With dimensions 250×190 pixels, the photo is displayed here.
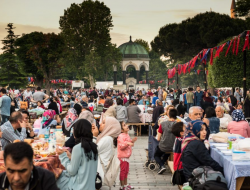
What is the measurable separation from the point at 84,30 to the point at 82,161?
57.0 m

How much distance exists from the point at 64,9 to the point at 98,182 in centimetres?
5898

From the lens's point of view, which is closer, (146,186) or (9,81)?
(146,186)

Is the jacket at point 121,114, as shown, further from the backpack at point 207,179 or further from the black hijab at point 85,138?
the black hijab at point 85,138

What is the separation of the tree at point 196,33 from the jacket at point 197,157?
40276 mm

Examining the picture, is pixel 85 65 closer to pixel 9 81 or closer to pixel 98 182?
pixel 9 81

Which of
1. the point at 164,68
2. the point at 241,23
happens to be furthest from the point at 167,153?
the point at 164,68

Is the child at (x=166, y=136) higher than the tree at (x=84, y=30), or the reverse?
the tree at (x=84, y=30)

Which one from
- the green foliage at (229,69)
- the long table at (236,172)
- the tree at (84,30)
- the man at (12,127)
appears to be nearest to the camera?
the long table at (236,172)

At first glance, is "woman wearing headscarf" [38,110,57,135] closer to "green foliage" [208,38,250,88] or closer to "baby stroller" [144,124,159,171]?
"baby stroller" [144,124,159,171]

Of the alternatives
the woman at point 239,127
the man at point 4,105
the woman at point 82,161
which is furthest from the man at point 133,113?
the woman at point 82,161

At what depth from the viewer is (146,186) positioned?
8.37 metres

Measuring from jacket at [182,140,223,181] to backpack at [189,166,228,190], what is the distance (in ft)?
0.65

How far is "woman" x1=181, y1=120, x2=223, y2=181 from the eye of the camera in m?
6.10

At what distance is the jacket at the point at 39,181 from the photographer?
3.00m
